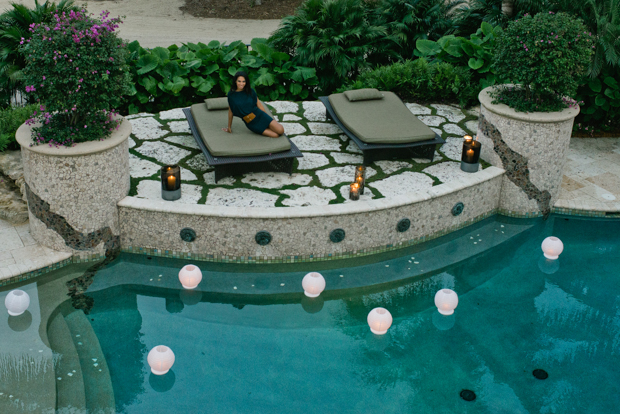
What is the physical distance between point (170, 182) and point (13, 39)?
445 centimetres

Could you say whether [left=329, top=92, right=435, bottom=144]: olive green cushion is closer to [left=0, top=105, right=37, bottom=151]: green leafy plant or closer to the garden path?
[left=0, top=105, right=37, bottom=151]: green leafy plant

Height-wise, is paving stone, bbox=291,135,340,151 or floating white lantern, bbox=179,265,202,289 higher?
paving stone, bbox=291,135,340,151

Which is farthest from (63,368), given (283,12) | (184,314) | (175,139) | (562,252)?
(283,12)

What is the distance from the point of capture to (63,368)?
5820 mm

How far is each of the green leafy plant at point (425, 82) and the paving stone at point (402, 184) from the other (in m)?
2.59

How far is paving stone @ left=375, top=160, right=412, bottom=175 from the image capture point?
333 inches

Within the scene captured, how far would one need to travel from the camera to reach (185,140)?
29.8 ft

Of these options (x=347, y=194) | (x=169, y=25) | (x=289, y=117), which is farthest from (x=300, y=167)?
(x=169, y=25)

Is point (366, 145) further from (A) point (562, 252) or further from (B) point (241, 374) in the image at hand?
(B) point (241, 374)

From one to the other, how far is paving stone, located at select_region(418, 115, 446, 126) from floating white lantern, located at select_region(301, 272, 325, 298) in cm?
388

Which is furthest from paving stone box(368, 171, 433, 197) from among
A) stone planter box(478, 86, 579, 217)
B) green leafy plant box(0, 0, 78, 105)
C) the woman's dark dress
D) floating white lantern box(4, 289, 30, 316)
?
green leafy plant box(0, 0, 78, 105)

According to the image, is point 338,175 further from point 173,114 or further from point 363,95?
point 173,114

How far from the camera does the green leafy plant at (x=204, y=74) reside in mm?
10477

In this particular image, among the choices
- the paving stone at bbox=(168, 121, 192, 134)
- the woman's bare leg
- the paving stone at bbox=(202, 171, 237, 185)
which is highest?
the woman's bare leg
